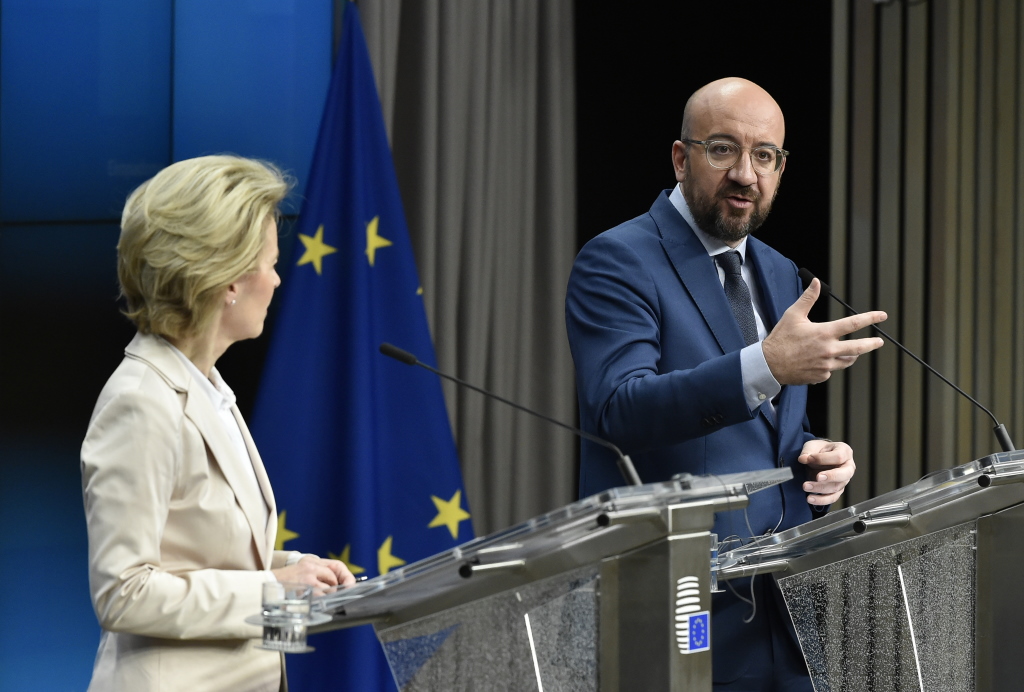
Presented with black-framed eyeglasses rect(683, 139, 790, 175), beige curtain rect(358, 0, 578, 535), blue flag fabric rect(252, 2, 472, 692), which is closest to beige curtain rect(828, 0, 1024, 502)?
beige curtain rect(358, 0, 578, 535)

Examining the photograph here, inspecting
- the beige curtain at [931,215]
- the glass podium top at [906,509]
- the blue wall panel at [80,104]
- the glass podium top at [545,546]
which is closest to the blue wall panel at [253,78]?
the blue wall panel at [80,104]

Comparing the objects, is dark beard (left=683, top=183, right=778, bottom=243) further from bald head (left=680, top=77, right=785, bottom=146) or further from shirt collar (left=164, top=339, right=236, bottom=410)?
shirt collar (left=164, top=339, right=236, bottom=410)

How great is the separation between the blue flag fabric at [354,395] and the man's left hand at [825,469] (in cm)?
132

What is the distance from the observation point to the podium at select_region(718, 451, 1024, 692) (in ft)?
5.61

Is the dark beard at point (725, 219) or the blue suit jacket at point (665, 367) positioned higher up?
the dark beard at point (725, 219)

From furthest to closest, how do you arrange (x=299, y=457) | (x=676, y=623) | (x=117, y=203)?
(x=117, y=203)
(x=299, y=457)
(x=676, y=623)

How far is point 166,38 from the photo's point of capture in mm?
3461

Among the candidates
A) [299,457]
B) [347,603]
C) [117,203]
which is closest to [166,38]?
[117,203]

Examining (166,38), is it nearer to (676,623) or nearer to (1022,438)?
(676,623)

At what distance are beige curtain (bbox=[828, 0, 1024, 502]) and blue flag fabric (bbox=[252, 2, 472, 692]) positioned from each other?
5.25 ft

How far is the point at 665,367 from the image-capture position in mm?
2160

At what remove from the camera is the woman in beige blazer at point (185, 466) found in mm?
1508

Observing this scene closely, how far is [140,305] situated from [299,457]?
1.48 metres

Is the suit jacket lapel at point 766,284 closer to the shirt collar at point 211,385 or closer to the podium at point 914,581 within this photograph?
the podium at point 914,581
